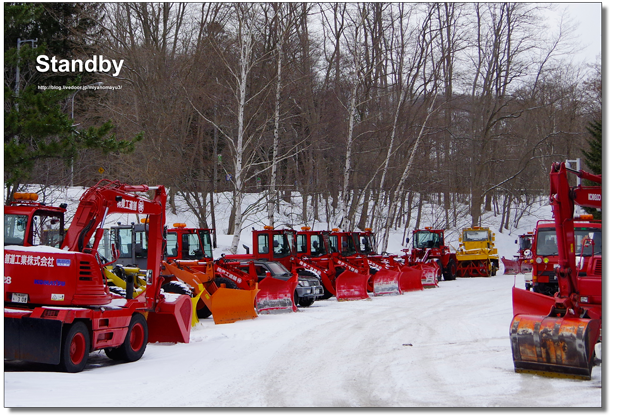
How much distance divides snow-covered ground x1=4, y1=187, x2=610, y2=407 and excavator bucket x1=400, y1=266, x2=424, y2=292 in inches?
319

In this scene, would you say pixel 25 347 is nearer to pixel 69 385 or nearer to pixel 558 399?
pixel 69 385

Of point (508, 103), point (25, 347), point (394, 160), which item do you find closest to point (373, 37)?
point (394, 160)

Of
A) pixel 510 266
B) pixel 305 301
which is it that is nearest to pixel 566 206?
pixel 305 301

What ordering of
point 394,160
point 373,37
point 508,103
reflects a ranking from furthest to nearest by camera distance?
point 508,103 < point 394,160 < point 373,37

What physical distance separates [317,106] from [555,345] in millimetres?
24479

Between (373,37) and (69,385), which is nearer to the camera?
(69,385)

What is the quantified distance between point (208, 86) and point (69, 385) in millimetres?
19944

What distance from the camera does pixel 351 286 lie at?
2062 centimetres

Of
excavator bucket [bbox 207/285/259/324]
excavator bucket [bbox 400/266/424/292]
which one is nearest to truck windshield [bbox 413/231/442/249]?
excavator bucket [bbox 400/266/424/292]

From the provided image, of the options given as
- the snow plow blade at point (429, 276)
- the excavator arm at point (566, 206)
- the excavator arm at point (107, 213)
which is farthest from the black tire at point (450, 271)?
the excavator arm at point (566, 206)

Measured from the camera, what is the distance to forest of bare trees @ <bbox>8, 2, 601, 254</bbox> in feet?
83.6

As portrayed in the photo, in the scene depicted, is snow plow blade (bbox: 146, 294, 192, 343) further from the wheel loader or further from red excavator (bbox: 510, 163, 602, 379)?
the wheel loader

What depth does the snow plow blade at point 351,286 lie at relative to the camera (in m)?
20.4

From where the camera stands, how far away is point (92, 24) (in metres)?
24.8
